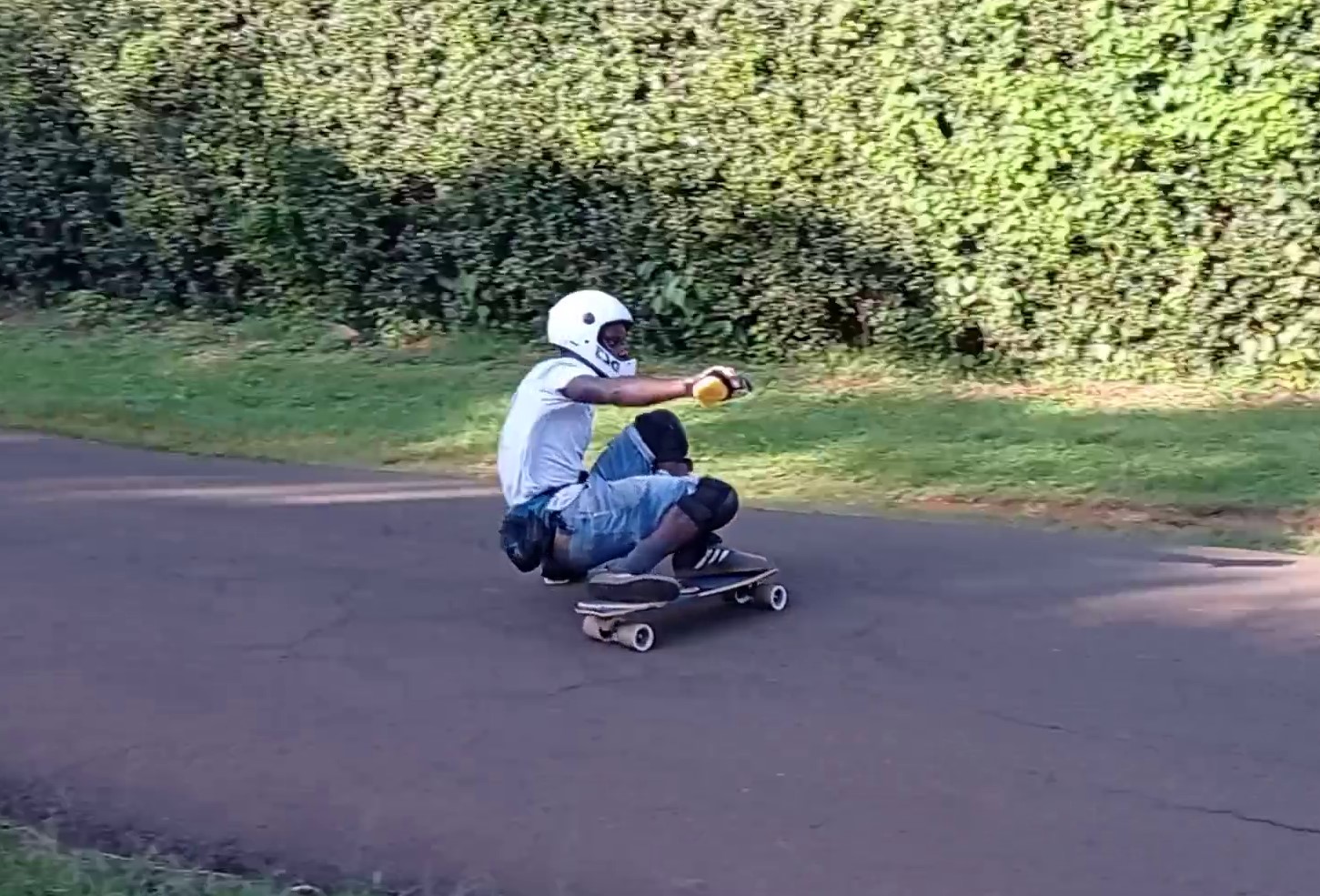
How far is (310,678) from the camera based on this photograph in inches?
269

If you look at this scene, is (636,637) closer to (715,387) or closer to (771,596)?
(771,596)

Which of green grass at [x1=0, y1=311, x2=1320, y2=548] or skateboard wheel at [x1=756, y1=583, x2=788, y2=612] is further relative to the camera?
green grass at [x1=0, y1=311, x2=1320, y2=548]

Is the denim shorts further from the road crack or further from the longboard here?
the road crack

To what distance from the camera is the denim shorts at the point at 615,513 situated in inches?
285

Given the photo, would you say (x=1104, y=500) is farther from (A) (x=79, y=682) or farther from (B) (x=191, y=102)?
(B) (x=191, y=102)

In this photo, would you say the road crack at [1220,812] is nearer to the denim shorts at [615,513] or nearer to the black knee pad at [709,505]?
the black knee pad at [709,505]

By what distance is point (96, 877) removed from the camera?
4.90 m

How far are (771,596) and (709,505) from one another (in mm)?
652

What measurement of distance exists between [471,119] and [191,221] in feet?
10.0

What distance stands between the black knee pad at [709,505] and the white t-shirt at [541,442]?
19.2 inches

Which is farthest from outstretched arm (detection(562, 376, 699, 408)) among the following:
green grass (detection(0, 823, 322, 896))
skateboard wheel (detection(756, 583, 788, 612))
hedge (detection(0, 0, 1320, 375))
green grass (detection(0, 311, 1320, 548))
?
hedge (detection(0, 0, 1320, 375))

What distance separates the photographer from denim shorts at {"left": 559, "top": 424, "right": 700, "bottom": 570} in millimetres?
7227

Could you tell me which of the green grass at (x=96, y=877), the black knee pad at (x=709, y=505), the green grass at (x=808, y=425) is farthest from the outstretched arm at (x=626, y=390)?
the green grass at (x=808, y=425)

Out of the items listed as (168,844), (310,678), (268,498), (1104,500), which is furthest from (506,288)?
(168,844)
